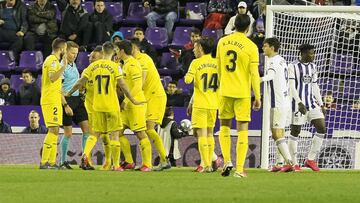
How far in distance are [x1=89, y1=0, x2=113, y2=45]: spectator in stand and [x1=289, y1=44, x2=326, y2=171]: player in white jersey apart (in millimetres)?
7254

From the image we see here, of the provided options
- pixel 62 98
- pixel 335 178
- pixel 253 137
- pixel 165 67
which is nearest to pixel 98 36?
pixel 165 67

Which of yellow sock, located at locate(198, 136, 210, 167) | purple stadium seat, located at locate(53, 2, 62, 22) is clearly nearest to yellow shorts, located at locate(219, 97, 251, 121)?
yellow sock, located at locate(198, 136, 210, 167)

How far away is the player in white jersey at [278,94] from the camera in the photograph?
1695cm

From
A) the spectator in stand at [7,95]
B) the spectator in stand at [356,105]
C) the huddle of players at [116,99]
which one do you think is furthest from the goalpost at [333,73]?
the spectator in stand at [7,95]

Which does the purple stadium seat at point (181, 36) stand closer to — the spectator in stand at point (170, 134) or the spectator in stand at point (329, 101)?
the spectator in stand at point (170, 134)

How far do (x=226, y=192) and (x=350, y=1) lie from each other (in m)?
13.1

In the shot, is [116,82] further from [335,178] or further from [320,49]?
[320,49]

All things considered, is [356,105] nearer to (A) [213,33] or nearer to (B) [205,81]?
(B) [205,81]

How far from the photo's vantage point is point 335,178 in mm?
15219

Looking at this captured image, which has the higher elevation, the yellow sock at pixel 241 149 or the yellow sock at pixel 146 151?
the yellow sock at pixel 241 149

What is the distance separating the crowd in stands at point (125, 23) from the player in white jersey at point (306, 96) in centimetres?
543

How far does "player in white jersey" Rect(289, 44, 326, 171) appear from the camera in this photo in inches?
693

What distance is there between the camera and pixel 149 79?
1758 cm

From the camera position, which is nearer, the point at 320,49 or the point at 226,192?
the point at 226,192
